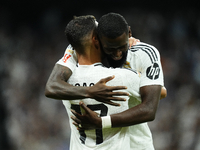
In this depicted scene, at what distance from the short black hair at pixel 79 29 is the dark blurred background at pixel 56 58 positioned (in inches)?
90.2

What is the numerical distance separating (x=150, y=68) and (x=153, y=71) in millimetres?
27

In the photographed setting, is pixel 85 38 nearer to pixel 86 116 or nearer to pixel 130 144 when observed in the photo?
pixel 86 116

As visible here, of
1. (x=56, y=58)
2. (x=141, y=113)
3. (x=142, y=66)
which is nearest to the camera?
(x=141, y=113)

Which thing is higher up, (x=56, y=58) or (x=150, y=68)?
(x=150, y=68)

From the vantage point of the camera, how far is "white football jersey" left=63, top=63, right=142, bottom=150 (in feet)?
4.91

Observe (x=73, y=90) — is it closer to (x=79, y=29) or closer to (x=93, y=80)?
(x=93, y=80)

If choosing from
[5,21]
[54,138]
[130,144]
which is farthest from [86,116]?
[5,21]

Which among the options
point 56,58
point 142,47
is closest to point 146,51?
point 142,47

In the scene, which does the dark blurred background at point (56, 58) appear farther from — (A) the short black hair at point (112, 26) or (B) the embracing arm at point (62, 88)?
(A) the short black hair at point (112, 26)

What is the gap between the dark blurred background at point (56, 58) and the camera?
12.4ft

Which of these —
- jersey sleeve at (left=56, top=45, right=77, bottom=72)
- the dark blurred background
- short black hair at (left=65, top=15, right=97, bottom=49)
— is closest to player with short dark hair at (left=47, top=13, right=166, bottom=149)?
jersey sleeve at (left=56, top=45, right=77, bottom=72)

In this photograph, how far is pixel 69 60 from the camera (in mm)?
1695

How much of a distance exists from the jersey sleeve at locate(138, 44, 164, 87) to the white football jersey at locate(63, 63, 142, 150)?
0.20 ft

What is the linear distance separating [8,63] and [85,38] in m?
2.58
